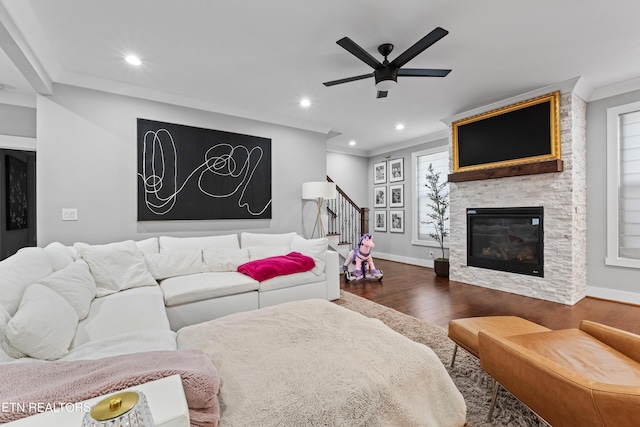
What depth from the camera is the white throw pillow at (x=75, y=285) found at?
175 centimetres

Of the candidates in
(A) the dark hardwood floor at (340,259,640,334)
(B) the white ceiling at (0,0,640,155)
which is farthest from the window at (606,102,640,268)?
(A) the dark hardwood floor at (340,259,640,334)

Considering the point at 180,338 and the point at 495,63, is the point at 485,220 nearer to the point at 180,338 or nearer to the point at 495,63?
the point at 495,63

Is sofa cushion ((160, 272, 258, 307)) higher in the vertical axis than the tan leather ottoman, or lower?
higher

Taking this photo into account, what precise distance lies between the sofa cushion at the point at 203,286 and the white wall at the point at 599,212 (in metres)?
4.27

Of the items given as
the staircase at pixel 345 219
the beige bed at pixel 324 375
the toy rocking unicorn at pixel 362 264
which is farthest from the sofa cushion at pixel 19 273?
the staircase at pixel 345 219

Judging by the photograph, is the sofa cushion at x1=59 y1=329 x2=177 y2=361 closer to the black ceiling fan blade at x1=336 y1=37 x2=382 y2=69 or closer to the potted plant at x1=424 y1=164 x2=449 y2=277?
the black ceiling fan blade at x1=336 y1=37 x2=382 y2=69

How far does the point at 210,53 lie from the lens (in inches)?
107

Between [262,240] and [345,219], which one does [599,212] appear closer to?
[345,219]

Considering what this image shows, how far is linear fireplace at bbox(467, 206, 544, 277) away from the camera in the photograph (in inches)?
149

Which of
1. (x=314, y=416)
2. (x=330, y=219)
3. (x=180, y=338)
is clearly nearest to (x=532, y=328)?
(x=314, y=416)

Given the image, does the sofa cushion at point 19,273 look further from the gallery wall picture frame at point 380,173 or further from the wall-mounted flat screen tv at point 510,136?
the gallery wall picture frame at point 380,173

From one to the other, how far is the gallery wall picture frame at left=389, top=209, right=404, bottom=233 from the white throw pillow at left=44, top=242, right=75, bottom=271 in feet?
18.5

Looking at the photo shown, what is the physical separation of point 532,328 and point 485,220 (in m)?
2.74

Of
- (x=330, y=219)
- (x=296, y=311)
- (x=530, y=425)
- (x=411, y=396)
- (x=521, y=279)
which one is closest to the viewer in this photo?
(x=411, y=396)
